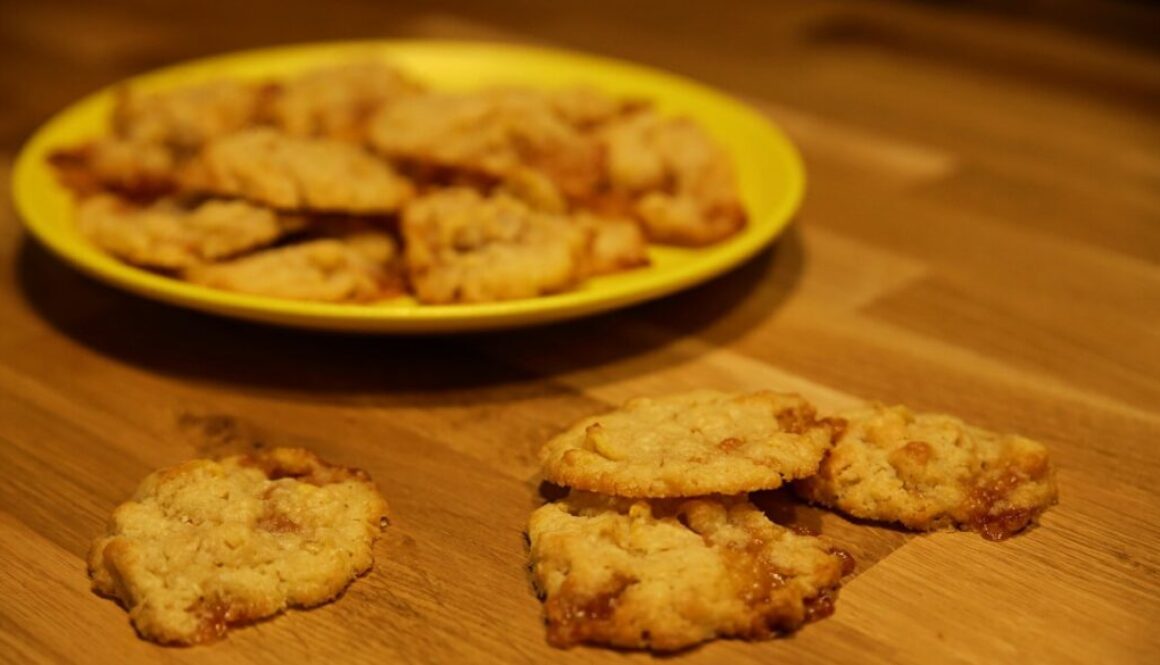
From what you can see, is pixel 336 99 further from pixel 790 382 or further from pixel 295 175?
pixel 790 382

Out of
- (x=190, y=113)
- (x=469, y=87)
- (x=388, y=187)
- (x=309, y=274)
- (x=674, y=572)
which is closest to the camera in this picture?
(x=674, y=572)

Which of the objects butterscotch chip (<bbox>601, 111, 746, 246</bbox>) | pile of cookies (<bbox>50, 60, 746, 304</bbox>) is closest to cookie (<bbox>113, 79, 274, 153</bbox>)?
pile of cookies (<bbox>50, 60, 746, 304</bbox>)

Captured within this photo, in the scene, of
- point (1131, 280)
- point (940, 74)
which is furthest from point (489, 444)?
point (940, 74)

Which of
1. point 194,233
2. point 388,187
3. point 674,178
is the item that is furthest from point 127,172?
point 674,178

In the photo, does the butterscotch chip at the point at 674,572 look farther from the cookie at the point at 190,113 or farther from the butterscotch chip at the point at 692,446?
the cookie at the point at 190,113

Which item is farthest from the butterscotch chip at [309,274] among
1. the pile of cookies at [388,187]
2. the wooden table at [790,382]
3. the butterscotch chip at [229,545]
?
the butterscotch chip at [229,545]

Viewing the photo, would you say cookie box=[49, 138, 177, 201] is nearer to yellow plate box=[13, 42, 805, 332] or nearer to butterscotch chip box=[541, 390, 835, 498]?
yellow plate box=[13, 42, 805, 332]

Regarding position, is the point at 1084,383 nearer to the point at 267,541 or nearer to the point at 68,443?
the point at 267,541
